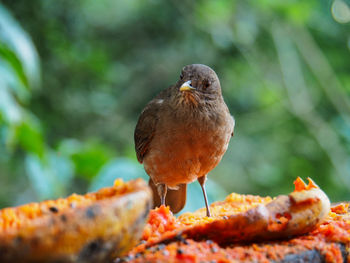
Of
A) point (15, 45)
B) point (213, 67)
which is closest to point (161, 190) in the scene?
point (15, 45)

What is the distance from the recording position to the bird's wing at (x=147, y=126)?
3.21 metres

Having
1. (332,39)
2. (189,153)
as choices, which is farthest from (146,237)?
(332,39)

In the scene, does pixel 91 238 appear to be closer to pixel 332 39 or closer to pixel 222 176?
pixel 332 39

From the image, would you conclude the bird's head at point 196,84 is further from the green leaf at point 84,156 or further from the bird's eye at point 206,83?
the green leaf at point 84,156

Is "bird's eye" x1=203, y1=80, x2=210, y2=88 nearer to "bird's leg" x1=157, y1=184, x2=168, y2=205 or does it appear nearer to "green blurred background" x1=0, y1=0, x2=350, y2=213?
"bird's leg" x1=157, y1=184, x2=168, y2=205

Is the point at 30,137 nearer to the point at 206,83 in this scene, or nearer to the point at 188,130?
the point at 188,130

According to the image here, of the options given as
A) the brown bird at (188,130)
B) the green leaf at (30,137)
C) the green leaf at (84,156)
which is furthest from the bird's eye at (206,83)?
the green leaf at (84,156)

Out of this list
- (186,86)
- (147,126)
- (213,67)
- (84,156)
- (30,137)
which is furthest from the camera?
(213,67)

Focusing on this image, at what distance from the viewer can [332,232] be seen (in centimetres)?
188

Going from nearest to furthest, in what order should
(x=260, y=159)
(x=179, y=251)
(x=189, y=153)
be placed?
(x=179, y=251) → (x=189, y=153) → (x=260, y=159)

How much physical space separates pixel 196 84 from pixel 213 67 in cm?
440

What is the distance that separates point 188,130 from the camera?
2.90 metres

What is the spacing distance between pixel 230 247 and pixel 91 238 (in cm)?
69

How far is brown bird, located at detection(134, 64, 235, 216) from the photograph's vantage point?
2918 millimetres
